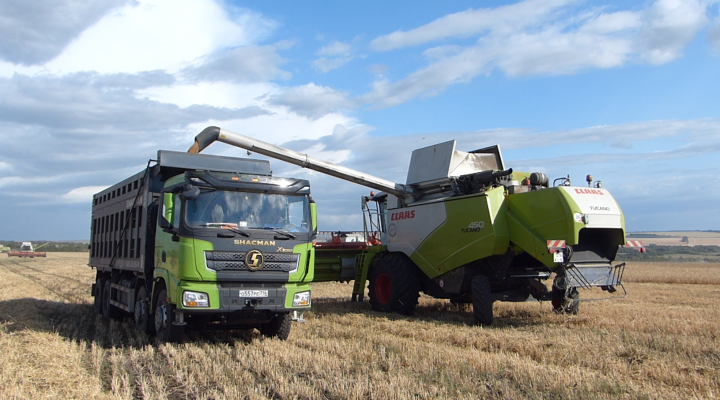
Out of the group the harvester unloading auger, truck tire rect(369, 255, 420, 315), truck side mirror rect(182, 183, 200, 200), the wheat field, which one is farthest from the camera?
truck tire rect(369, 255, 420, 315)

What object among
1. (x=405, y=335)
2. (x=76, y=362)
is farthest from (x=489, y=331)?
(x=76, y=362)

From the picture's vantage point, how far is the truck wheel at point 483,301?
10297 mm

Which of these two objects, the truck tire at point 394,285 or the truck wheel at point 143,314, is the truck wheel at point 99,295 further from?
the truck tire at point 394,285

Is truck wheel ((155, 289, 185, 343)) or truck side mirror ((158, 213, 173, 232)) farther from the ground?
truck side mirror ((158, 213, 173, 232))

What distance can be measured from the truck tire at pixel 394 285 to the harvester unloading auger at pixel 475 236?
0.02 meters

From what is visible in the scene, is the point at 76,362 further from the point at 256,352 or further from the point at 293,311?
the point at 293,311

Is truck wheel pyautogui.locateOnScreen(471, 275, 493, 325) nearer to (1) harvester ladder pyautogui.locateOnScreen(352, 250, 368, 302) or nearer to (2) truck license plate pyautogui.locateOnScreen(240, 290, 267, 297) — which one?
(1) harvester ladder pyautogui.locateOnScreen(352, 250, 368, 302)

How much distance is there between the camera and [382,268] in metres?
13.0

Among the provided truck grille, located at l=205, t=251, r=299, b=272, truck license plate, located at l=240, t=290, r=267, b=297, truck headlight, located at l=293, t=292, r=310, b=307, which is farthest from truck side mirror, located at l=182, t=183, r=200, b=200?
truck headlight, located at l=293, t=292, r=310, b=307

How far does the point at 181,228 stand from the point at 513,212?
605cm

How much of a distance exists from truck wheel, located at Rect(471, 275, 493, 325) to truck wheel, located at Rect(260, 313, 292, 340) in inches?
137

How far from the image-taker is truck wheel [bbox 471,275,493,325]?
10.3 metres

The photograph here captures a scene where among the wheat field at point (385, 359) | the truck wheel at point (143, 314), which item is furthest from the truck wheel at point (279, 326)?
the truck wheel at point (143, 314)

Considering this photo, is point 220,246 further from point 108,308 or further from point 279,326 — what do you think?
point 108,308
